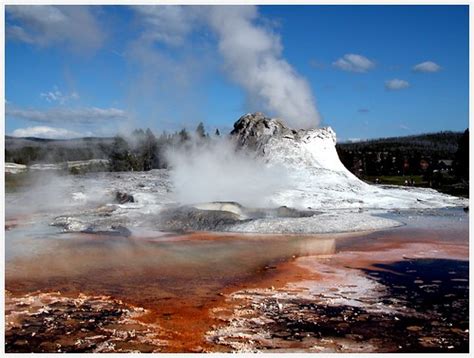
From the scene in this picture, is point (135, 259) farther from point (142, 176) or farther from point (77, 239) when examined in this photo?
point (142, 176)

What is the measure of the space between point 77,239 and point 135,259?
3.17 m

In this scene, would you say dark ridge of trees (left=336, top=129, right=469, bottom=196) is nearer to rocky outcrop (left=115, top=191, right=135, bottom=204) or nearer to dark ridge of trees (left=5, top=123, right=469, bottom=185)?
dark ridge of trees (left=5, top=123, right=469, bottom=185)

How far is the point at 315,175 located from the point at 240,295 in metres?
18.3

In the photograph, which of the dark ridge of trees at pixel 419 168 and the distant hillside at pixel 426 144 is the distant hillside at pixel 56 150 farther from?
the distant hillside at pixel 426 144

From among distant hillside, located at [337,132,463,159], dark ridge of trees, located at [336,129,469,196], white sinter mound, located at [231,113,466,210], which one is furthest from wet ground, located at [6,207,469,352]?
distant hillside, located at [337,132,463,159]

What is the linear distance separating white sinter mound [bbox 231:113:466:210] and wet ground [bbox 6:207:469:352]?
8.06m

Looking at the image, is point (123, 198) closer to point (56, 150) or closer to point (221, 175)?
point (221, 175)

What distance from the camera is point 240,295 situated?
7250 millimetres

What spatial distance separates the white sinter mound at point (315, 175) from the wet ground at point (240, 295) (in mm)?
8059

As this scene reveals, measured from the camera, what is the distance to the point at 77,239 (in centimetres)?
1247

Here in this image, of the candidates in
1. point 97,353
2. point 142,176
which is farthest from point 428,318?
point 142,176

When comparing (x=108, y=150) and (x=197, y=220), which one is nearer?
(x=197, y=220)

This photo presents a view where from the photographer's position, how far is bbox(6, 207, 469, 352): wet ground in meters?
5.41

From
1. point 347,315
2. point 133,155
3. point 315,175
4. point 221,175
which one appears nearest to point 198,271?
point 347,315
